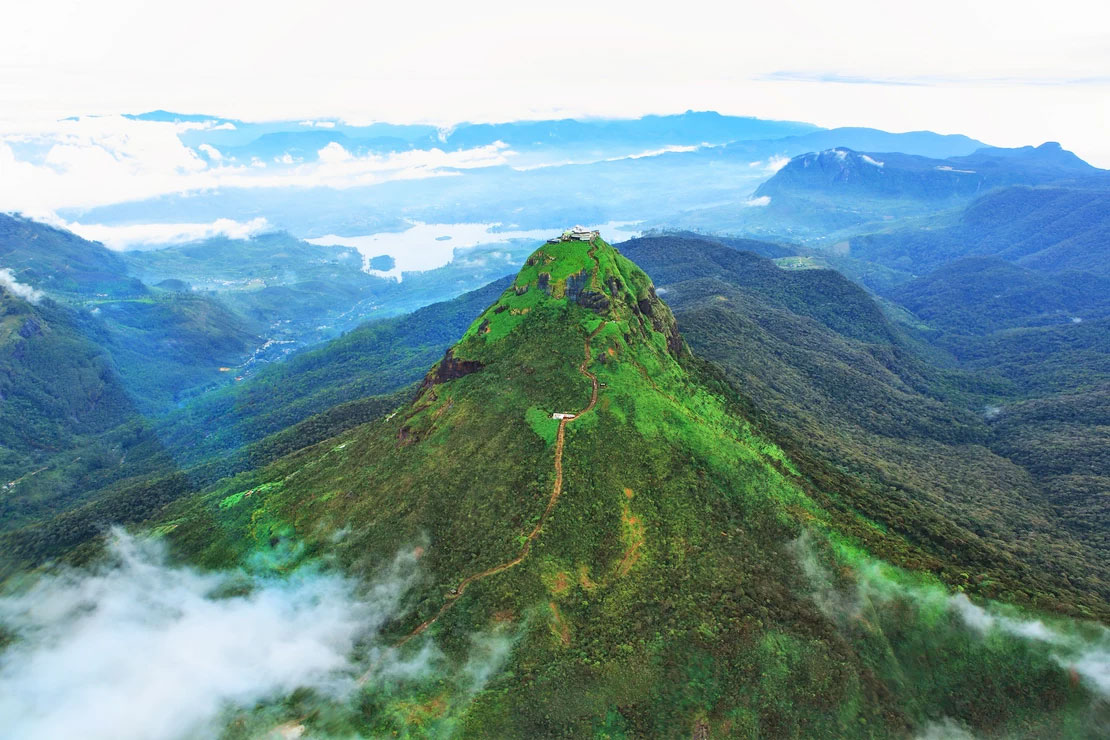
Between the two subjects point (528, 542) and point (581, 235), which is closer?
point (528, 542)

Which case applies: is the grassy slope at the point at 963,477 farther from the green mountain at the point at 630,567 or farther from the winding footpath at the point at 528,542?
the winding footpath at the point at 528,542

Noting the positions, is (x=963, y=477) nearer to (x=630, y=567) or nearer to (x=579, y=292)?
(x=579, y=292)

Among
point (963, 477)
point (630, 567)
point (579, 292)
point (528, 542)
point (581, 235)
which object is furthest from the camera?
point (963, 477)

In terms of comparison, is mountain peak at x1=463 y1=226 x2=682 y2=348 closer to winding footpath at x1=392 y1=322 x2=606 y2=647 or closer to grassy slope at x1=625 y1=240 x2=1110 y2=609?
winding footpath at x1=392 y1=322 x2=606 y2=647

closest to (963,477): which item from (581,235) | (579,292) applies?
(579,292)

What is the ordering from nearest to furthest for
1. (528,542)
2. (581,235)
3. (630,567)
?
1. (630,567)
2. (528,542)
3. (581,235)

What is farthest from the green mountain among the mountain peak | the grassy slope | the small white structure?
the small white structure

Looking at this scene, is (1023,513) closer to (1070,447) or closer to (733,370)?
(1070,447)

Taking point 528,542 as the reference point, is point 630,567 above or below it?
below

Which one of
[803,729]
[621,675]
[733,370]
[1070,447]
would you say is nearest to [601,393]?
[621,675]
